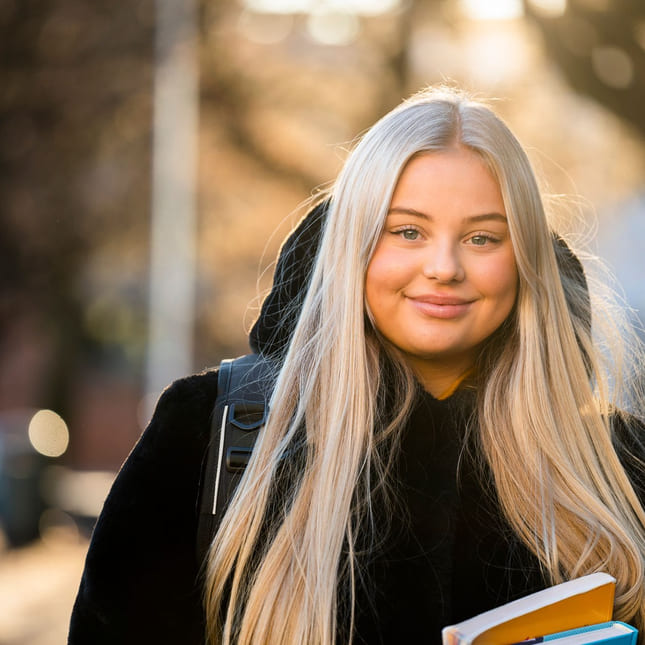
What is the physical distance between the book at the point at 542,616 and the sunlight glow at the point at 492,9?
5.57 m

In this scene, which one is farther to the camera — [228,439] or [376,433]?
[376,433]

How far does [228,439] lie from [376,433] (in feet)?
1.29

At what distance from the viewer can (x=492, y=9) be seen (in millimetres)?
8453

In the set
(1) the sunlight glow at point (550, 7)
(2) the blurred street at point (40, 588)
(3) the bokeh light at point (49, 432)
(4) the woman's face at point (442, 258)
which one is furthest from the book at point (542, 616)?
(3) the bokeh light at point (49, 432)

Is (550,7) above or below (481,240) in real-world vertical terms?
above

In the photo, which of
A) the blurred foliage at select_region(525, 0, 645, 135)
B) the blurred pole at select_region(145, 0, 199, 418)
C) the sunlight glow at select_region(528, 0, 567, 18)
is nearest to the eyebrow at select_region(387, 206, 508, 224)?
the blurred foliage at select_region(525, 0, 645, 135)

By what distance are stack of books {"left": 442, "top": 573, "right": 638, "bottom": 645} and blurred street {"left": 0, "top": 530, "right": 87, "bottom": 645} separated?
514 centimetres

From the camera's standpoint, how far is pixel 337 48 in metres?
13.1

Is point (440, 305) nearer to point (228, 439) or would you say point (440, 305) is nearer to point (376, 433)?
point (376, 433)

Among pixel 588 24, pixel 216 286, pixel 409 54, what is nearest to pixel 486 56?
pixel 409 54

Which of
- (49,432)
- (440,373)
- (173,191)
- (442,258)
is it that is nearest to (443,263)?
(442,258)

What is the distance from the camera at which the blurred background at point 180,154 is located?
10602 mm

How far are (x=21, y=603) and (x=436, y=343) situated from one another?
20.3ft

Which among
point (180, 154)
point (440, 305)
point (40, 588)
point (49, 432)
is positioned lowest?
point (40, 588)
